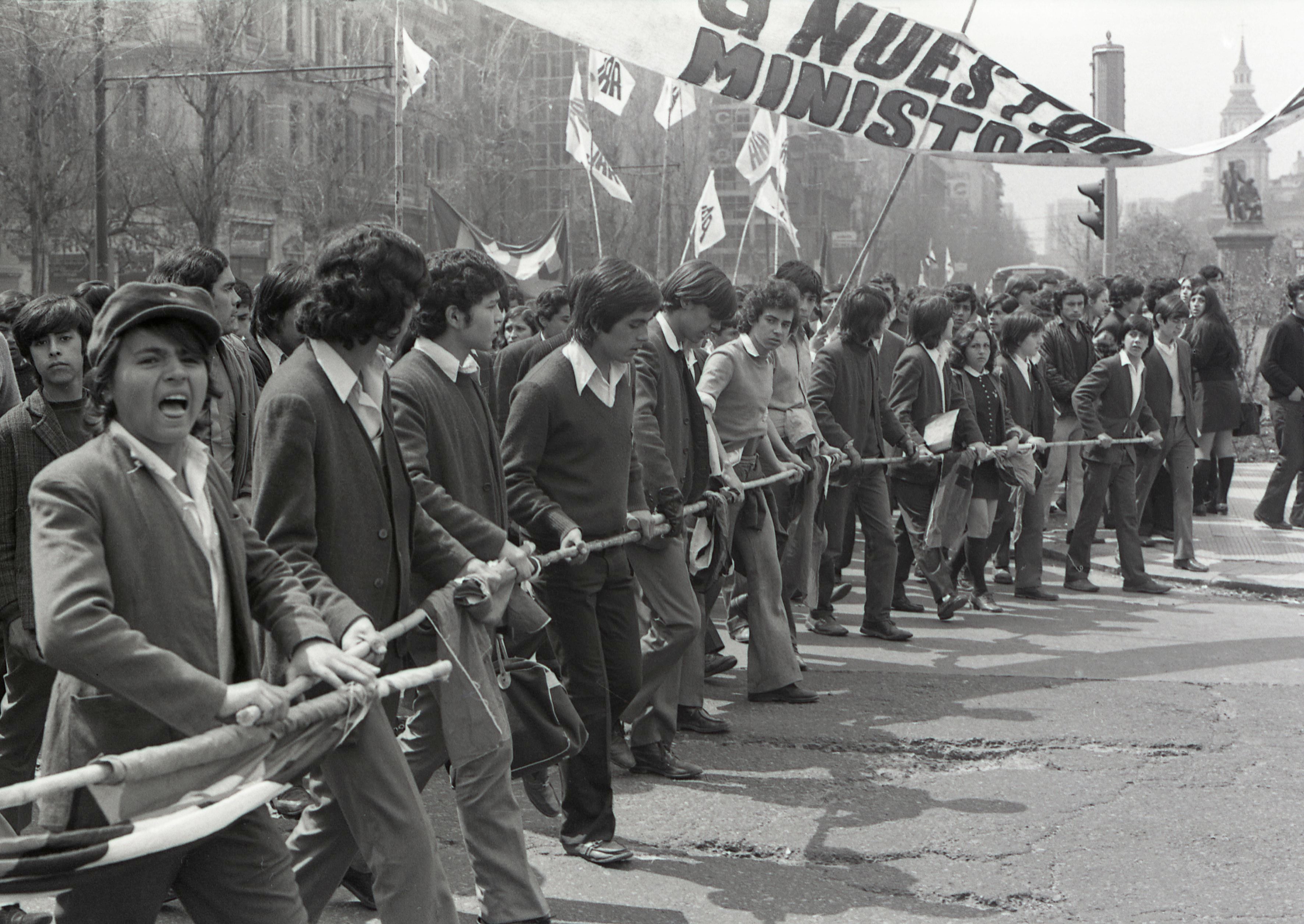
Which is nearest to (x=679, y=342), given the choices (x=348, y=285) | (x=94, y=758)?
(x=348, y=285)

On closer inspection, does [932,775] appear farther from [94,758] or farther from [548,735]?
[94,758]

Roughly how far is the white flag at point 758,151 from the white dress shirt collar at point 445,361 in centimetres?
2159

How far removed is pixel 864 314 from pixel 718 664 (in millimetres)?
2187

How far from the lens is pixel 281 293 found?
5379mm

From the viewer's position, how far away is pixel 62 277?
3700 cm

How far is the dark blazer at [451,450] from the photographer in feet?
13.6

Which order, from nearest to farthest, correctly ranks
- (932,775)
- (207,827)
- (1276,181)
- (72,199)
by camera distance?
1. (207,827)
2. (932,775)
3. (72,199)
4. (1276,181)

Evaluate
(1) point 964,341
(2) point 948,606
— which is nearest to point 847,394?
(1) point 964,341

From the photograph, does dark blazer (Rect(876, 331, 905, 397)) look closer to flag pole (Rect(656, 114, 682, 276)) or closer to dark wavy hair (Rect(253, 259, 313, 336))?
dark wavy hair (Rect(253, 259, 313, 336))

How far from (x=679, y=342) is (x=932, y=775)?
6.47 ft

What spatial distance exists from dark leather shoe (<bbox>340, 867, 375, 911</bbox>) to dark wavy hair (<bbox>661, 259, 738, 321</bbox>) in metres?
2.51

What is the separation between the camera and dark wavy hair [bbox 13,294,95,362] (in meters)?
5.18

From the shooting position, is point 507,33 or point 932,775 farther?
point 507,33

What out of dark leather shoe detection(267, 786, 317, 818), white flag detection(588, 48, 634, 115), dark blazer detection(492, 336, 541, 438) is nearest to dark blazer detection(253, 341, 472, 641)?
dark leather shoe detection(267, 786, 317, 818)
